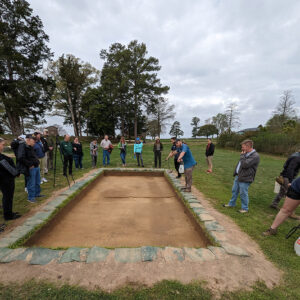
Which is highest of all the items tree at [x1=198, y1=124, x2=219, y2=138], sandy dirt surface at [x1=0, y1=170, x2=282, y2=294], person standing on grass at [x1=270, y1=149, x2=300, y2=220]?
tree at [x1=198, y1=124, x2=219, y2=138]

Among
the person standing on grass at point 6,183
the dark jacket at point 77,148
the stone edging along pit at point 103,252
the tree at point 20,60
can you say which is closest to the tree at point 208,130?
the tree at point 20,60

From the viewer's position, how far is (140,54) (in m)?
25.9

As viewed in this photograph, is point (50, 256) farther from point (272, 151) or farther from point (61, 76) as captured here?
point (61, 76)

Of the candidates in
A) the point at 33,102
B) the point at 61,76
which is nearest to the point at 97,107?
the point at 61,76

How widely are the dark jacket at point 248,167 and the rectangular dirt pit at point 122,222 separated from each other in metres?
1.47

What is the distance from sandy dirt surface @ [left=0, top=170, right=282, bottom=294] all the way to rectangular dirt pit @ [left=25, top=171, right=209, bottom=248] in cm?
65

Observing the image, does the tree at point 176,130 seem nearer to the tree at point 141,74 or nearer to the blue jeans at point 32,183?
the tree at point 141,74

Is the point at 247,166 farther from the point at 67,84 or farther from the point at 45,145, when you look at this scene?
the point at 67,84

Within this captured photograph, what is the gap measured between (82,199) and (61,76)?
1026 inches

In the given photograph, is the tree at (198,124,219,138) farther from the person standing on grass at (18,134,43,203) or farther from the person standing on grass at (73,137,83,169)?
the person standing on grass at (18,134,43,203)

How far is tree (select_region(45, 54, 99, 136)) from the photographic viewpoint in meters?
23.8

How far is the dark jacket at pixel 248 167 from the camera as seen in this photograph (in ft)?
10.7

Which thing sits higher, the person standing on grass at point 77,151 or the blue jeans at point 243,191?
the person standing on grass at point 77,151

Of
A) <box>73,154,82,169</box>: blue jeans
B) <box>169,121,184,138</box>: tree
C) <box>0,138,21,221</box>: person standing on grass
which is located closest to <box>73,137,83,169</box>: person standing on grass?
<box>73,154,82,169</box>: blue jeans
